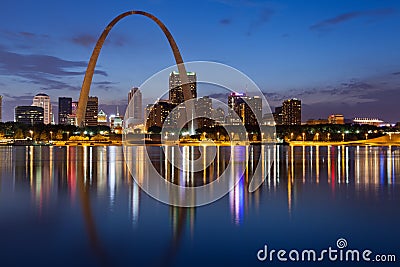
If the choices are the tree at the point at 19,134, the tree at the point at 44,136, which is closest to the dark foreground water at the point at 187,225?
the tree at the point at 44,136

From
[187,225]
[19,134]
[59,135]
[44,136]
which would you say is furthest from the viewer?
[19,134]

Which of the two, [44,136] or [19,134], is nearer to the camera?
[44,136]

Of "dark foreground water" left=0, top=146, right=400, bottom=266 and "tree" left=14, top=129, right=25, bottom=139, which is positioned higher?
"tree" left=14, top=129, right=25, bottom=139

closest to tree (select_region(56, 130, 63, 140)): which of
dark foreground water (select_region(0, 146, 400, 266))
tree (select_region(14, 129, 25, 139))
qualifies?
tree (select_region(14, 129, 25, 139))

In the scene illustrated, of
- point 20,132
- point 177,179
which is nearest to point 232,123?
point 20,132

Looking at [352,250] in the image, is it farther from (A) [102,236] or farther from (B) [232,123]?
(B) [232,123]

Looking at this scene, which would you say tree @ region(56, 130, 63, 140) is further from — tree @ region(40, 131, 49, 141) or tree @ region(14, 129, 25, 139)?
tree @ region(14, 129, 25, 139)

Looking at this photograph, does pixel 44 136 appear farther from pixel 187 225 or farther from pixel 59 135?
pixel 187 225

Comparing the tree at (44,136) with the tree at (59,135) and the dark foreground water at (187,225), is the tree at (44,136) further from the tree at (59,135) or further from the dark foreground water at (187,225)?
the dark foreground water at (187,225)

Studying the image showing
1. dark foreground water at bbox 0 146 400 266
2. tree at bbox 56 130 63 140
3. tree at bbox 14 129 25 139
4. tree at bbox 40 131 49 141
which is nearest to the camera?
dark foreground water at bbox 0 146 400 266

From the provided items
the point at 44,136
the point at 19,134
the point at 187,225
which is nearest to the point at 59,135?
the point at 44,136

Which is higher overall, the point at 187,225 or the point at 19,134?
the point at 19,134
